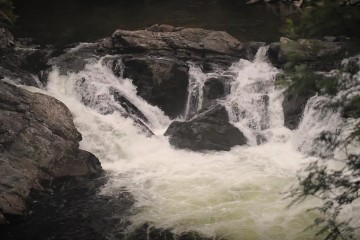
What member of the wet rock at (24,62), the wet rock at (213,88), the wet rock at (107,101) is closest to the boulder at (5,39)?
the wet rock at (24,62)

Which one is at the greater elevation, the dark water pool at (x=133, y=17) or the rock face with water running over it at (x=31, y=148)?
the dark water pool at (x=133, y=17)

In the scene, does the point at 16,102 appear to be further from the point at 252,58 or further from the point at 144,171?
the point at 252,58

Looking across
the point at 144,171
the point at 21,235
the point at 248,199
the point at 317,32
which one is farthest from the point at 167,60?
the point at 317,32

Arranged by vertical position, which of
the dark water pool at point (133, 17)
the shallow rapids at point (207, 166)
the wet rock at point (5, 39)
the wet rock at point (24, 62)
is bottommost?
the shallow rapids at point (207, 166)

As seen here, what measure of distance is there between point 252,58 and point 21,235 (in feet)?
42.9

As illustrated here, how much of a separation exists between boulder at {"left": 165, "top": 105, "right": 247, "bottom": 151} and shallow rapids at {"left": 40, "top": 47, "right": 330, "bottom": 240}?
329 mm

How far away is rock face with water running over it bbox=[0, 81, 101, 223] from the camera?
1144cm

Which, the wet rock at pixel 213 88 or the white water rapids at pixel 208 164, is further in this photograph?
the wet rock at pixel 213 88

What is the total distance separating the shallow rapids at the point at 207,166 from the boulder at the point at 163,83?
38cm

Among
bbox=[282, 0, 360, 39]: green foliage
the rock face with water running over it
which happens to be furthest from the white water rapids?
bbox=[282, 0, 360, 39]: green foliage

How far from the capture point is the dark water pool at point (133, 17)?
77.6 ft

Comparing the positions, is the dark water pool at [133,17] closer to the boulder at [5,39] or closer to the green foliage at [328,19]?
the boulder at [5,39]

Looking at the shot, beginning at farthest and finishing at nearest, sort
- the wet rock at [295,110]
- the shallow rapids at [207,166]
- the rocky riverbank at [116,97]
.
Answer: the wet rock at [295,110]
the rocky riverbank at [116,97]
the shallow rapids at [207,166]

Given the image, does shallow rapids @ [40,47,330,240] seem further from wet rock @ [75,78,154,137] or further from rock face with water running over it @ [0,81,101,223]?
rock face with water running over it @ [0,81,101,223]
